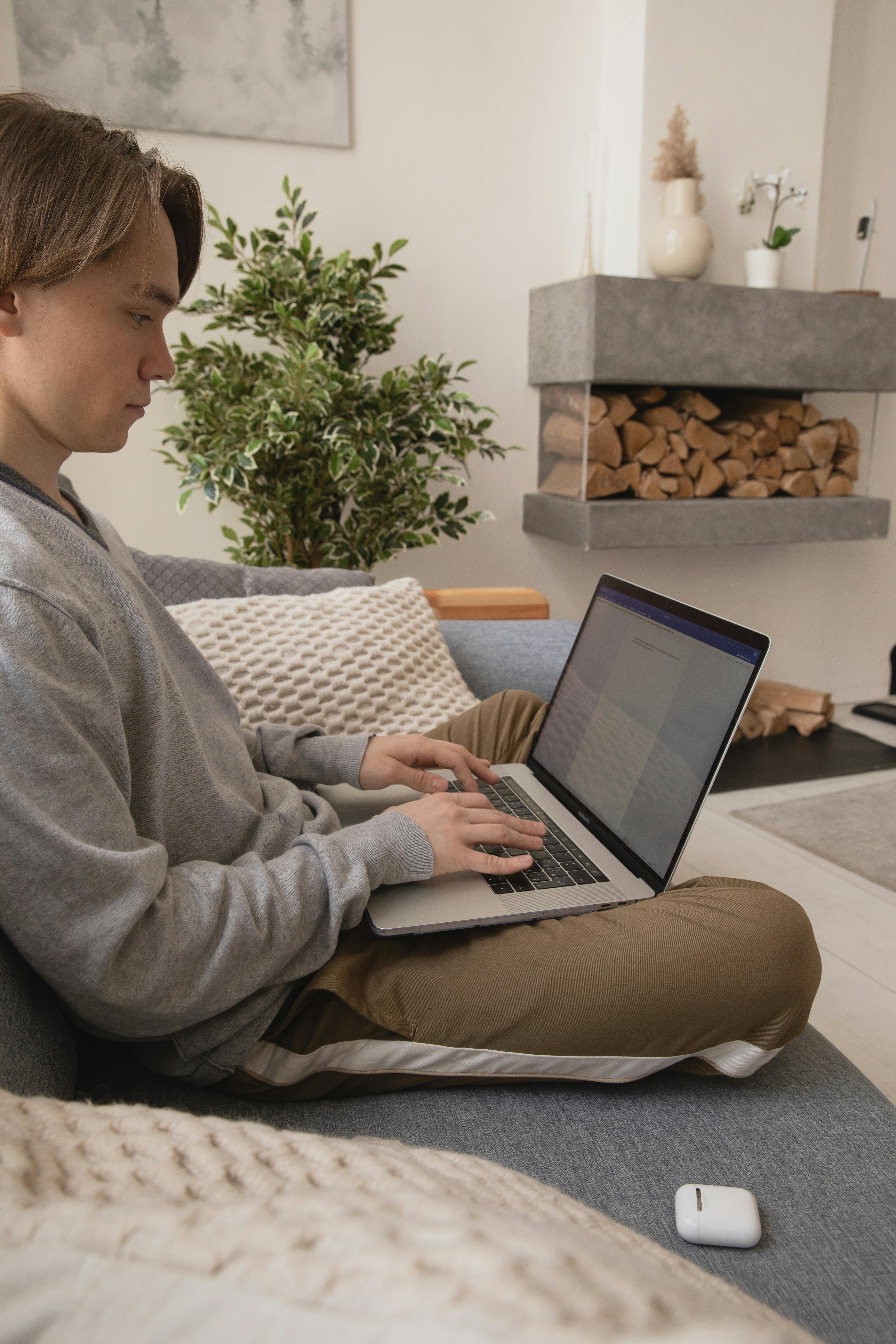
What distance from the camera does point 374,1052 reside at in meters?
0.81

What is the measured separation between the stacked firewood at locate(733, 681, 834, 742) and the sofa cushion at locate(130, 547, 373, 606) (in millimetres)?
1829

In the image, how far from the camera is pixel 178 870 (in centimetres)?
75

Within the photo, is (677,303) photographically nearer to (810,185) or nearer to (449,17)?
(810,185)

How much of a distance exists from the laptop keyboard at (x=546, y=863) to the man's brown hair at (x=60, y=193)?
2.00 feet

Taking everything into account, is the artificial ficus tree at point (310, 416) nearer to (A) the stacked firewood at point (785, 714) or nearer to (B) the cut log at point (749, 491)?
(B) the cut log at point (749, 491)

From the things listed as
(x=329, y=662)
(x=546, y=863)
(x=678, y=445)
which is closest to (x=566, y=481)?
(x=678, y=445)

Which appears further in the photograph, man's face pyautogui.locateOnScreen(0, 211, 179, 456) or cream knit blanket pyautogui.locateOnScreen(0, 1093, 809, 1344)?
man's face pyautogui.locateOnScreen(0, 211, 179, 456)

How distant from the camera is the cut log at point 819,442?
2938 mm

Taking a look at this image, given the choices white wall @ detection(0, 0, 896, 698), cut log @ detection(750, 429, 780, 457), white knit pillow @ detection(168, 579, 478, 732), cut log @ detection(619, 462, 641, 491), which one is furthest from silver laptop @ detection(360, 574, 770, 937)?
cut log @ detection(750, 429, 780, 457)

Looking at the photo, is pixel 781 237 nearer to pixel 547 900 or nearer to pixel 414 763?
pixel 414 763

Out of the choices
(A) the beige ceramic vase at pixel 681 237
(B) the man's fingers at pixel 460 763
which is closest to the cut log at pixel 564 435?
(A) the beige ceramic vase at pixel 681 237

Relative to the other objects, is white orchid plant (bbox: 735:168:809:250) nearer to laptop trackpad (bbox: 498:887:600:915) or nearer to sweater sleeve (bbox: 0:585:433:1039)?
laptop trackpad (bbox: 498:887:600:915)

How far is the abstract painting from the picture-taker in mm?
2270

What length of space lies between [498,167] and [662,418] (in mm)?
907
